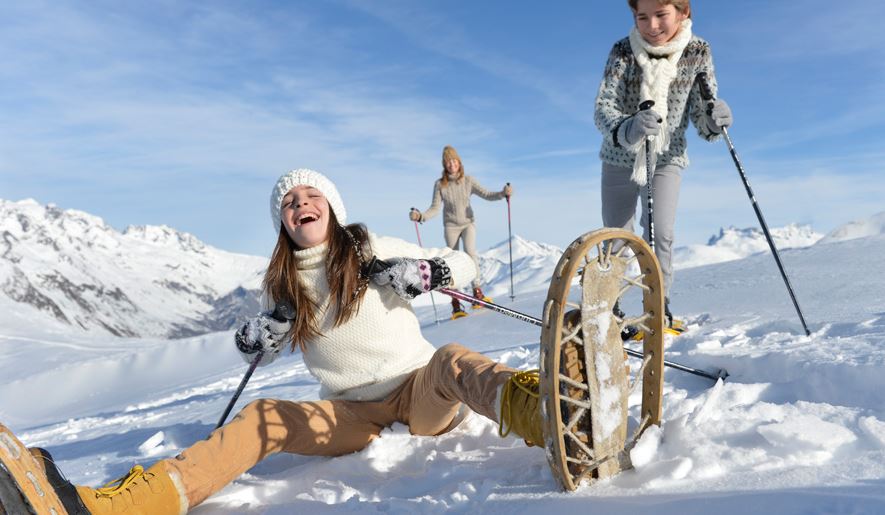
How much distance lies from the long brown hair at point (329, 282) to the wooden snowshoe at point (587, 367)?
1344 millimetres

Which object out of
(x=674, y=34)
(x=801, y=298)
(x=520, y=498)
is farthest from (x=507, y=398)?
(x=801, y=298)

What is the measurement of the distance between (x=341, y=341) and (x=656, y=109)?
9.04ft

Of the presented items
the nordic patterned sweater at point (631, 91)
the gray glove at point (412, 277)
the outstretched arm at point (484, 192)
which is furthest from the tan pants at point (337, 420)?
the outstretched arm at point (484, 192)

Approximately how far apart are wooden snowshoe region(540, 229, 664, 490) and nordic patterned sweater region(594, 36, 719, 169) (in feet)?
8.09

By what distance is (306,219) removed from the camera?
124 inches

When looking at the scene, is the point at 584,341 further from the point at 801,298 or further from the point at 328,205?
the point at 801,298

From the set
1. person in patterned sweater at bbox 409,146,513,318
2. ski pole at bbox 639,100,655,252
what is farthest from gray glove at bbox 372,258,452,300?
person in patterned sweater at bbox 409,146,513,318

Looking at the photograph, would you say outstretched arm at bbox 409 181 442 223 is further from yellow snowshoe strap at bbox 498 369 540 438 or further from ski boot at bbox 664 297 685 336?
yellow snowshoe strap at bbox 498 369 540 438

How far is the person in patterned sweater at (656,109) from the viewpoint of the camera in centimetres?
409

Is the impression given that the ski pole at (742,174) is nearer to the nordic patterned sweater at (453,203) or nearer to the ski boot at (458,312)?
the nordic patterned sweater at (453,203)

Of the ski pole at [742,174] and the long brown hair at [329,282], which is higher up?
the ski pole at [742,174]

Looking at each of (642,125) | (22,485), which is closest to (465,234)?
(642,125)

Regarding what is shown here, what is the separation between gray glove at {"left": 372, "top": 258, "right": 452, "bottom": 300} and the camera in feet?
9.61

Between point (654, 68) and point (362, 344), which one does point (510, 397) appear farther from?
point (654, 68)
